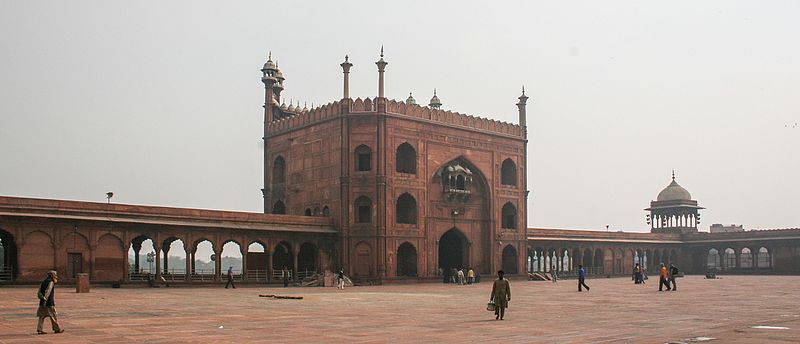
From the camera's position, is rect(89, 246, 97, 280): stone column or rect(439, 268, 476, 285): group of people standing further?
rect(439, 268, 476, 285): group of people standing

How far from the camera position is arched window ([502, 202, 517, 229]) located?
51438 mm

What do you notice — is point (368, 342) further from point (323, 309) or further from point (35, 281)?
point (35, 281)

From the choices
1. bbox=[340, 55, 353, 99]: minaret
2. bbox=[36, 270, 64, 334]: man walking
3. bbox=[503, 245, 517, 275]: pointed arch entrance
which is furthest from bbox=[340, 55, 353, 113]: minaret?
bbox=[36, 270, 64, 334]: man walking

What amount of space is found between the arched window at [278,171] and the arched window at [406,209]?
753 cm

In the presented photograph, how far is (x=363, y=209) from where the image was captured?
4428cm

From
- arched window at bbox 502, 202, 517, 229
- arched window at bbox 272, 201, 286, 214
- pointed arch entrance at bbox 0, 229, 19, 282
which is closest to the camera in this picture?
pointed arch entrance at bbox 0, 229, 19, 282

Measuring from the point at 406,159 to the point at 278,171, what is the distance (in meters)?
8.25

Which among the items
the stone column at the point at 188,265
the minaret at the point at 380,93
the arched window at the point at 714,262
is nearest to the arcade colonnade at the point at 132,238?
the stone column at the point at 188,265

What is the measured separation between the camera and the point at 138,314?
1786 centimetres

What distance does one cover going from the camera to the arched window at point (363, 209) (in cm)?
4384

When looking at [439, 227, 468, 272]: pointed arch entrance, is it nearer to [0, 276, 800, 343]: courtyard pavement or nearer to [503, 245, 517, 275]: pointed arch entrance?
[503, 245, 517, 275]: pointed arch entrance

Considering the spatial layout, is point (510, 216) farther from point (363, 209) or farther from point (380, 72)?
point (380, 72)

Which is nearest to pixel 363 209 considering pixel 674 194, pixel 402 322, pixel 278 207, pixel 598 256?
pixel 278 207

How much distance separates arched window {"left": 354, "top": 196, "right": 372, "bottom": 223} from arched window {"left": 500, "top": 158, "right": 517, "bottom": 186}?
1090cm
